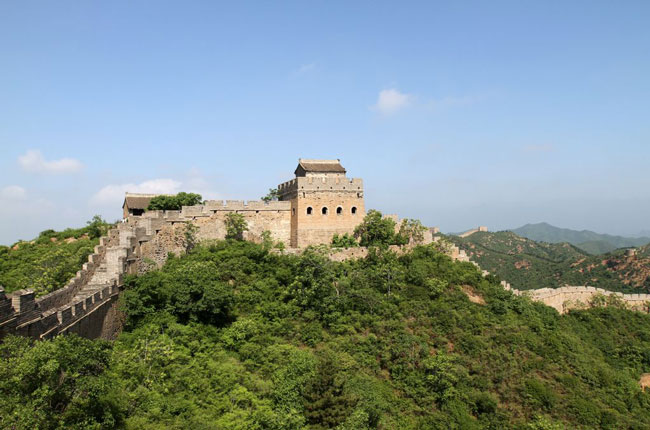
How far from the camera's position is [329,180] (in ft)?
92.1

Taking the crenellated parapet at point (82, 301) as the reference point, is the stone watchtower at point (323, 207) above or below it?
above

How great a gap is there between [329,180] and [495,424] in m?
16.2

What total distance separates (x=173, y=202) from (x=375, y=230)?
50.2 ft

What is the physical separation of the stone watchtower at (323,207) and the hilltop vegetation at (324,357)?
2926mm

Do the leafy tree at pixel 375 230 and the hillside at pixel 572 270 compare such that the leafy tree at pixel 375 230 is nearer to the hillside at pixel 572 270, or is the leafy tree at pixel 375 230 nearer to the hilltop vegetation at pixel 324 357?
the hilltop vegetation at pixel 324 357

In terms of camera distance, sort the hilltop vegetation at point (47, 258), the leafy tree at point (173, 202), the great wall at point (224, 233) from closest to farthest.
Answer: the great wall at point (224, 233)
the hilltop vegetation at point (47, 258)
the leafy tree at point (173, 202)

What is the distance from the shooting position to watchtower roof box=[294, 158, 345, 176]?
1170 inches

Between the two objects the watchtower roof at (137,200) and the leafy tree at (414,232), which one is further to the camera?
the watchtower roof at (137,200)

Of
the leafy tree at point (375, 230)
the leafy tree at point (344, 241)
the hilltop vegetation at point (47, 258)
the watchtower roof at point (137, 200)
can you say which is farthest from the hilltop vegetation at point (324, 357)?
the watchtower roof at point (137, 200)

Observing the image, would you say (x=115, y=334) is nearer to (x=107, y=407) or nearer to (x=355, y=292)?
(x=107, y=407)

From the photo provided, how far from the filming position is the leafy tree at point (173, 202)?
3266 centimetres

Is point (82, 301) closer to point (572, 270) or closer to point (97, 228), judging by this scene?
point (97, 228)

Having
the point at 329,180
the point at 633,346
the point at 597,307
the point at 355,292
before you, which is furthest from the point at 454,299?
the point at 597,307

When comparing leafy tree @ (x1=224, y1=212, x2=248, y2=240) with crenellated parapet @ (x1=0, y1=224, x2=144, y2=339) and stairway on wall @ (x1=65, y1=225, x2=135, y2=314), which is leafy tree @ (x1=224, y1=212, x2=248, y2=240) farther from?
stairway on wall @ (x1=65, y1=225, x2=135, y2=314)
